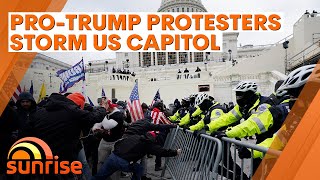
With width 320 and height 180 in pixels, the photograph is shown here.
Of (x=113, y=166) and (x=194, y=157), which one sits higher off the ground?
(x=194, y=157)

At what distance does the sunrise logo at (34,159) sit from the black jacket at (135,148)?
0.93 m

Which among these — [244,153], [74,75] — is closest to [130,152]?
[244,153]

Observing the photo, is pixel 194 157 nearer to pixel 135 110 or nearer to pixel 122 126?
pixel 122 126

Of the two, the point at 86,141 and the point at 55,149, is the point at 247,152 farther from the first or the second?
the point at 86,141

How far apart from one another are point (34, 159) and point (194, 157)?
2243 millimetres

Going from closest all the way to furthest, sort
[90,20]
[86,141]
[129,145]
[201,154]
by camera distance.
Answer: [201,154] < [129,145] < [86,141] < [90,20]

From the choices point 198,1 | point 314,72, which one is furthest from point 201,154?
point 198,1

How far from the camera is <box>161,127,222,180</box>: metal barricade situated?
3.91 m

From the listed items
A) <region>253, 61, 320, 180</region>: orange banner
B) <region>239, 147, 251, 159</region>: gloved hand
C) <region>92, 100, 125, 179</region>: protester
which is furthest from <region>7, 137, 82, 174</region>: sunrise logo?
<region>253, 61, 320, 180</region>: orange banner

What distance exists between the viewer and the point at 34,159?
13.8ft

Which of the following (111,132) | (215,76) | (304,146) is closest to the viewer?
(304,146)

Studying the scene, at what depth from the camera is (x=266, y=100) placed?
4.14m

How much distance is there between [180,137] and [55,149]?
8.35ft

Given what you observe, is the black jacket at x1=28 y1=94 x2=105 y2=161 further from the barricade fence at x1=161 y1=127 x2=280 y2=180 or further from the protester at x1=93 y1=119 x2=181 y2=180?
the barricade fence at x1=161 y1=127 x2=280 y2=180
